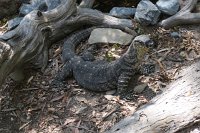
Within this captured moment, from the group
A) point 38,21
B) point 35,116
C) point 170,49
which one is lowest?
point 35,116

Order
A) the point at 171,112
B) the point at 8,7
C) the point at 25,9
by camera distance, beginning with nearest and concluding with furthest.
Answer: the point at 171,112
the point at 25,9
the point at 8,7

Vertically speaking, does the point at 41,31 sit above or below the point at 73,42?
above

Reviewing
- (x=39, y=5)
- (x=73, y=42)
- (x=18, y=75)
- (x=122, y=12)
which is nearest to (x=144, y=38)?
(x=122, y=12)

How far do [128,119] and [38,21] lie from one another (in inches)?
104

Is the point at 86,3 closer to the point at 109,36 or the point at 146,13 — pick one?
the point at 109,36

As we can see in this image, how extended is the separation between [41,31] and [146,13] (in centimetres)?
172

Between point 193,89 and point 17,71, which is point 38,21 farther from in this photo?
point 193,89

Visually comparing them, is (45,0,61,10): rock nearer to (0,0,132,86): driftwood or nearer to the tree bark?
(0,0,132,86): driftwood

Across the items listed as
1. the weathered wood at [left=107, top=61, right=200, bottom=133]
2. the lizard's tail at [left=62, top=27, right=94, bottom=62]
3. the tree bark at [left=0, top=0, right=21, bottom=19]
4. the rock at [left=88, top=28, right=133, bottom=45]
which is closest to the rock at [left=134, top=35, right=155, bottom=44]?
the rock at [left=88, top=28, right=133, bottom=45]

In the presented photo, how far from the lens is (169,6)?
668 cm

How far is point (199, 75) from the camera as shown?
15.2 feet

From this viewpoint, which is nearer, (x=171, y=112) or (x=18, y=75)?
(x=171, y=112)

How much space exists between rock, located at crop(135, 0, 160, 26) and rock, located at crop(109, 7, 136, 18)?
292mm

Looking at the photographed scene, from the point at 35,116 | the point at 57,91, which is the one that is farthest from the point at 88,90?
the point at 35,116
